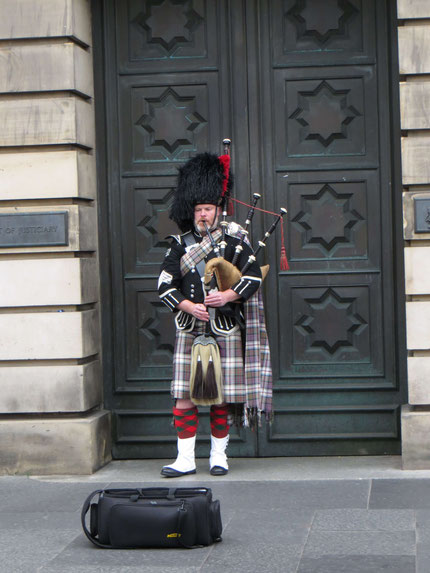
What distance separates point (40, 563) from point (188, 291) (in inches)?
99.5

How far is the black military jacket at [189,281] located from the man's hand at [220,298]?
0.10m

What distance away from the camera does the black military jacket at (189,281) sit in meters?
7.48

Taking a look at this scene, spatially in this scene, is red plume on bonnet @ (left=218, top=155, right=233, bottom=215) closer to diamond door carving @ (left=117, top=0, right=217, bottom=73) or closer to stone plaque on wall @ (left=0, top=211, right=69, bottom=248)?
diamond door carving @ (left=117, top=0, right=217, bottom=73)

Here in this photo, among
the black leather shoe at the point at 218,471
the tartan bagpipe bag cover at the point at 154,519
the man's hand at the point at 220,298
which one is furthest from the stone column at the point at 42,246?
the tartan bagpipe bag cover at the point at 154,519

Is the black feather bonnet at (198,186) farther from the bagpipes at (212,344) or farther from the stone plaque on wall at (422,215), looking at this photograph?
the stone plaque on wall at (422,215)

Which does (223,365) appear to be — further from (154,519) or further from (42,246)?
(154,519)

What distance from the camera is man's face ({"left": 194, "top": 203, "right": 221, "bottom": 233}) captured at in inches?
295

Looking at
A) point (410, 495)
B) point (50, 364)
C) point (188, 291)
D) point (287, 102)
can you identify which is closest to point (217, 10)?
point (287, 102)

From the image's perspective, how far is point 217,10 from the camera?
26.9ft

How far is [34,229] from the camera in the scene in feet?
25.7

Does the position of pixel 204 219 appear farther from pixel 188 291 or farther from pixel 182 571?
pixel 182 571

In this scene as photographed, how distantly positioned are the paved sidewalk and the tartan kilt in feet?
1.93

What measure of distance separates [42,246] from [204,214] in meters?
1.24

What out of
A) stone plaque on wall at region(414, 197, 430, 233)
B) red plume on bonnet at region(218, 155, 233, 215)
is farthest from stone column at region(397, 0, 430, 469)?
red plume on bonnet at region(218, 155, 233, 215)
